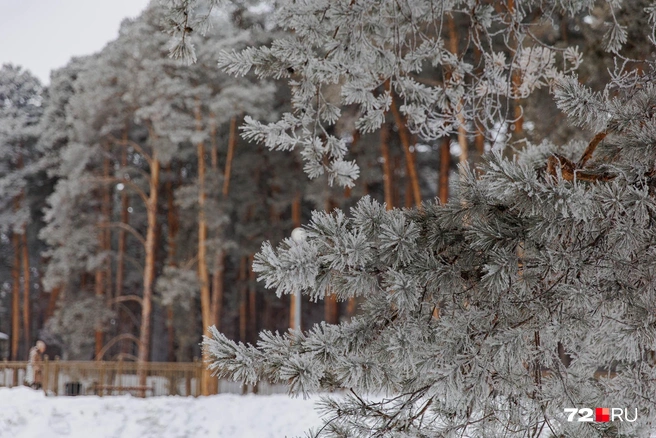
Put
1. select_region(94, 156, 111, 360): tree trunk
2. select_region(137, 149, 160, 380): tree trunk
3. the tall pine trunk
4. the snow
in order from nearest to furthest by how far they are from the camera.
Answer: the snow → the tall pine trunk → select_region(137, 149, 160, 380): tree trunk → select_region(94, 156, 111, 360): tree trunk

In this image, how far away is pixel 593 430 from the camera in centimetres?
225

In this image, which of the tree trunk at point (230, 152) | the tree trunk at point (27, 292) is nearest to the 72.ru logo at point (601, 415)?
the tree trunk at point (230, 152)

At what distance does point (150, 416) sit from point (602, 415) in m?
8.37

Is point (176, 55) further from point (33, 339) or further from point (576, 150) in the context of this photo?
point (33, 339)

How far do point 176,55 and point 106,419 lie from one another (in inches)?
324

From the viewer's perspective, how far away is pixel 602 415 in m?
2.30

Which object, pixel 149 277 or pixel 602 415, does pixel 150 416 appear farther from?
pixel 602 415

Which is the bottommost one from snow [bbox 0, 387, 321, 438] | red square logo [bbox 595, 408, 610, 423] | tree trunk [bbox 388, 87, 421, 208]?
snow [bbox 0, 387, 321, 438]

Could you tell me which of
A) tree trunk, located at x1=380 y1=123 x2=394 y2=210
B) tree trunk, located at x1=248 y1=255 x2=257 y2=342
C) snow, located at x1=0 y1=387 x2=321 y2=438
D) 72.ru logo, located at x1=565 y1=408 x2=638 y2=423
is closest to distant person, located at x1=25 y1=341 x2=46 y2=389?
snow, located at x1=0 y1=387 x2=321 y2=438

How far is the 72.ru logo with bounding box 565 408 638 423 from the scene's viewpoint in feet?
7.34

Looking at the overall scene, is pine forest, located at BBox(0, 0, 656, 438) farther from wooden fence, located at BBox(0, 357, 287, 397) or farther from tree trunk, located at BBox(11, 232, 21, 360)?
tree trunk, located at BBox(11, 232, 21, 360)

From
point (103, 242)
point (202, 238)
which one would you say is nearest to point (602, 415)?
point (202, 238)

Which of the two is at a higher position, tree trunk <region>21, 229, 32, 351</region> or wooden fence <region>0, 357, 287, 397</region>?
tree trunk <region>21, 229, 32, 351</region>

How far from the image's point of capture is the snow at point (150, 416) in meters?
8.72
